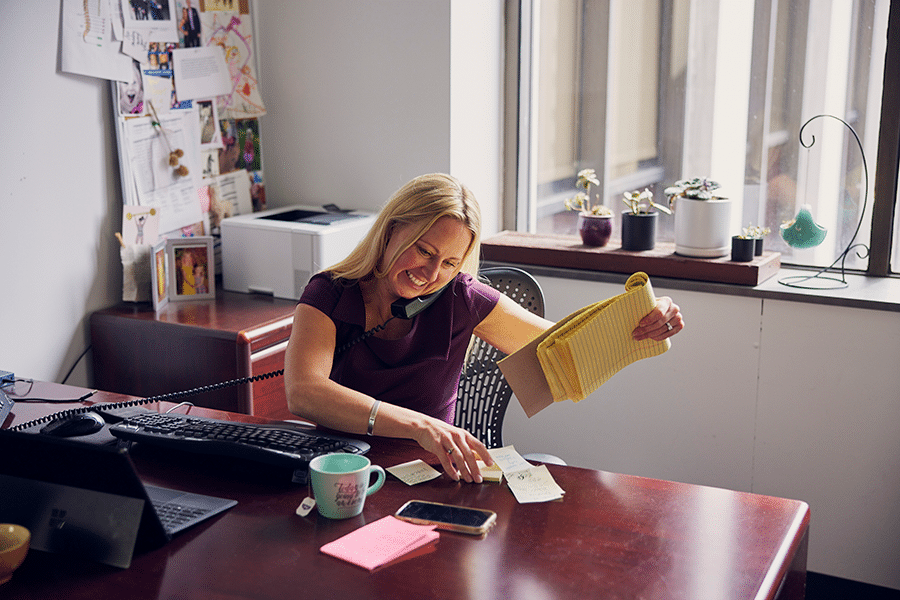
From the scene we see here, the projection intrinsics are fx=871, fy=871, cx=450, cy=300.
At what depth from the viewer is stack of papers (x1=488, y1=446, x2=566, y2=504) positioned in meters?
1.36

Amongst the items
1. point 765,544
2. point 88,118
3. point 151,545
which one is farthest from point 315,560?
point 88,118

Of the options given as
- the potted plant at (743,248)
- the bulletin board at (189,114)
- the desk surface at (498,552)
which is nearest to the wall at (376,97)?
the bulletin board at (189,114)

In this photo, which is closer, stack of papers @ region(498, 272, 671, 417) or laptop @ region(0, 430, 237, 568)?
laptop @ region(0, 430, 237, 568)

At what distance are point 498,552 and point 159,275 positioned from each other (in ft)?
5.24

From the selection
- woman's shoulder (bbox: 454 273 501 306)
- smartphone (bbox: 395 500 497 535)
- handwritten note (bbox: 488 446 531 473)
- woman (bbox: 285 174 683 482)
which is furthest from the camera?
woman's shoulder (bbox: 454 273 501 306)

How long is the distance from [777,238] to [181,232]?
71.4 inches

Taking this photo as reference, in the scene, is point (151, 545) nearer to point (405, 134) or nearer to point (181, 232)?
point (181, 232)

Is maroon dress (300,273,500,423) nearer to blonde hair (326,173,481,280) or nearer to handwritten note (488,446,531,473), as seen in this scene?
blonde hair (326,173,481,280)

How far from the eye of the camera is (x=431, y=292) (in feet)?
5.97

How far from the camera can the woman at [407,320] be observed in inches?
67.1

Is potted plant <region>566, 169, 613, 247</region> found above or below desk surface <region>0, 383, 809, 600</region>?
above

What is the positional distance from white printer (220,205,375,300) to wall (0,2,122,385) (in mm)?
348

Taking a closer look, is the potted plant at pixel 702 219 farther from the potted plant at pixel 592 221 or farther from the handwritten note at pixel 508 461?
the handwritten note at pixel 508 461

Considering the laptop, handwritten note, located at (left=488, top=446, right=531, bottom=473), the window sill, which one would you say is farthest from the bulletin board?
handwritten note, located at (left=488, top=446, right=531, bottom=473)
